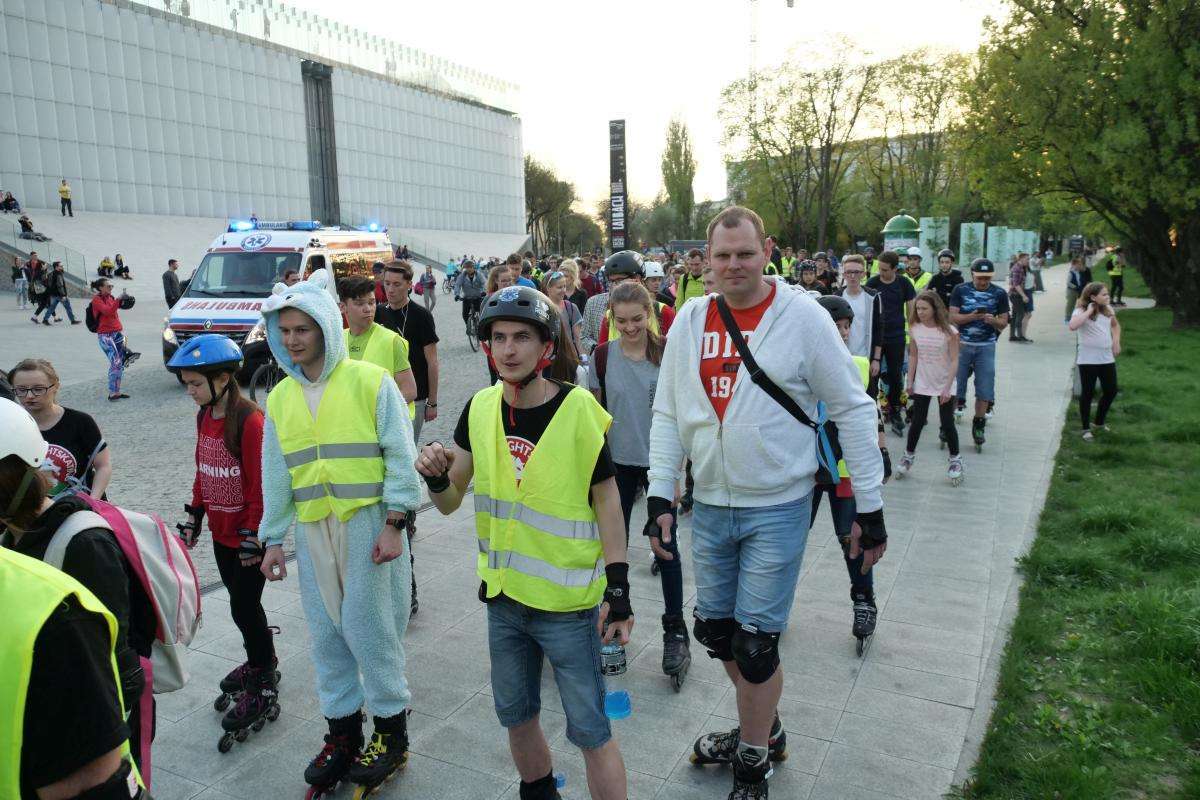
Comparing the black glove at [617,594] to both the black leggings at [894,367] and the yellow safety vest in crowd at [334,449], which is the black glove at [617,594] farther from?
the black leggings at [894,367]

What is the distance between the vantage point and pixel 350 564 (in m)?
3.35

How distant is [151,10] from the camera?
4819 cm

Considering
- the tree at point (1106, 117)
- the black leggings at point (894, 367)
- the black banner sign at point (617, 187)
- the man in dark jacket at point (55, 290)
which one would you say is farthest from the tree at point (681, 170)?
the black leggings at point (894, 367)

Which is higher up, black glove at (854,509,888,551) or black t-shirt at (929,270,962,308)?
black t-shirt at (929,270,962,308)

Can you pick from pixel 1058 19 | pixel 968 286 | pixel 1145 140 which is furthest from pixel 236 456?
pixel 1058 19

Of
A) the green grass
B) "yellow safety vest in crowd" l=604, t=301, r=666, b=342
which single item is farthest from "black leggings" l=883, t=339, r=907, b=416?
"yellow safety vest in crowd" l=604, t=301, r=666, b=342

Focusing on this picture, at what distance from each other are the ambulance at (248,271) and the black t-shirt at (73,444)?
8884 millimetres

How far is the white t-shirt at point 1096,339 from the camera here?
9.02 meters

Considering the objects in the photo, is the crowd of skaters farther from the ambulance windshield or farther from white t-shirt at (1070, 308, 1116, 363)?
the ambulance windshield

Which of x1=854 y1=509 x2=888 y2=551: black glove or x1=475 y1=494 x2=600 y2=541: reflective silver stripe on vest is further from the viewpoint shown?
x1=854 y1=509 x2=888 y2=551: black glove

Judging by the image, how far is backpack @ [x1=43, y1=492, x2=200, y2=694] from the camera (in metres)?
2.28

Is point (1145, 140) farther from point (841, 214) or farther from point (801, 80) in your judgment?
point (841, 214)

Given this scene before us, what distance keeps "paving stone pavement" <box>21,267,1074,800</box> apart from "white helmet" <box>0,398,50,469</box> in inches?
82.6

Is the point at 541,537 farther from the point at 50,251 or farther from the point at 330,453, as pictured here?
the point at 50,251
